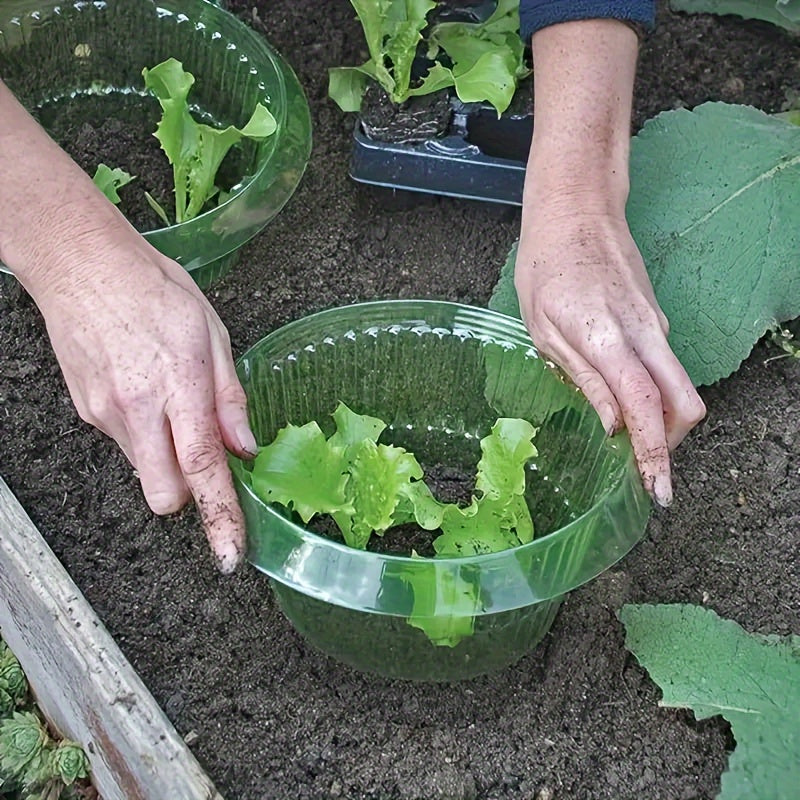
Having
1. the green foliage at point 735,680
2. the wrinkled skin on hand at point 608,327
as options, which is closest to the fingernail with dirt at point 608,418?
the wrinkled skin on hand at point 608,327

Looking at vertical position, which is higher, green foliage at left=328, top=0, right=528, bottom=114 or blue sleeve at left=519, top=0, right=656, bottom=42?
blue sleeve at left=519, top=0, right=656, bottom=42

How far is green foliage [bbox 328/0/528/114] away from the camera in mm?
1632

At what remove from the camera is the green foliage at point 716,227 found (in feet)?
5.00

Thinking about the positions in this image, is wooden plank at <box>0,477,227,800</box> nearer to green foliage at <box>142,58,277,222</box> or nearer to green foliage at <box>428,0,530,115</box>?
green foliage at <box>142,58,277,222</box>

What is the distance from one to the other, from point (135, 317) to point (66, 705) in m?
0.51

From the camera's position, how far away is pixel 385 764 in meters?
1.22

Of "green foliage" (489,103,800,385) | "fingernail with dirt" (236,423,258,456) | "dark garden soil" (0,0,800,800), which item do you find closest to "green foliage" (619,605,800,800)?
"dark garden soil" (0,0,800,800)

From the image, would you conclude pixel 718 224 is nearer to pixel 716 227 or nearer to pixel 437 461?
pixel 716 227

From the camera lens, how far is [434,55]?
178 cm

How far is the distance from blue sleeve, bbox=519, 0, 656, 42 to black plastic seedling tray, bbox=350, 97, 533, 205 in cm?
24

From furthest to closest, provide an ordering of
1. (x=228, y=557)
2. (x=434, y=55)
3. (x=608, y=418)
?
(x=434, y=55) → (x=608, y=418) → (x=228, y=557)

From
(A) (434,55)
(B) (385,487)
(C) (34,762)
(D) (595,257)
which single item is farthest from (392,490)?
(A) (434,55)

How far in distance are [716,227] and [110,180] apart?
0.85 m

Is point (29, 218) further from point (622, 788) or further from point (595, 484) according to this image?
point (622, 788)
